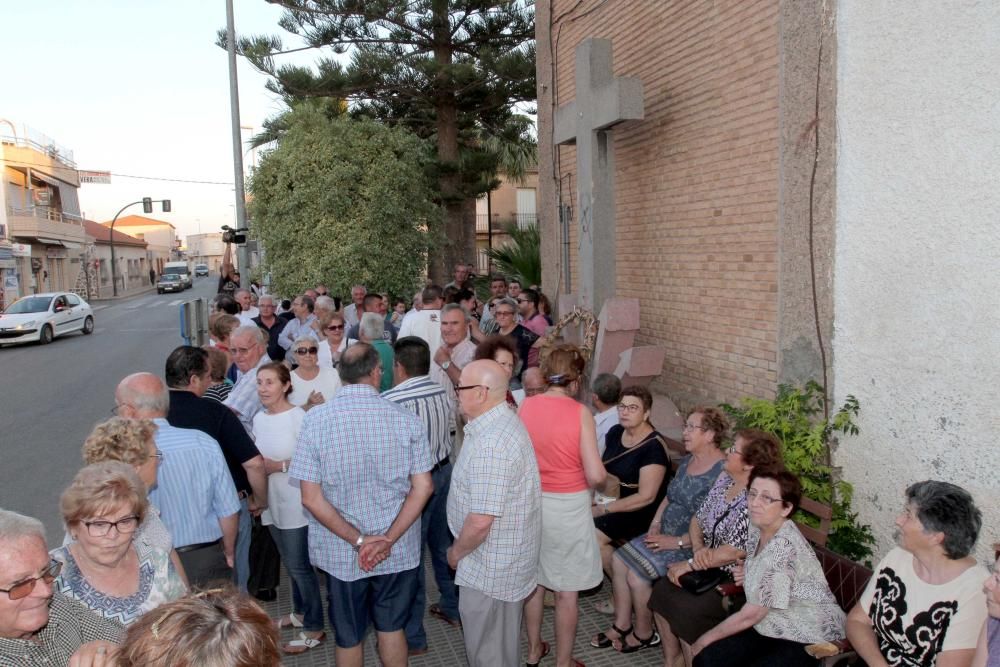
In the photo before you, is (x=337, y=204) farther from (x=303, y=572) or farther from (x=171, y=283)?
(x=171, y=283)

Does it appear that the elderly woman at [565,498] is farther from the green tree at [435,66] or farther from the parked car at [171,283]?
the parked car at [171,283]

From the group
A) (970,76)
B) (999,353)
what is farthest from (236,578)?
(970,76)

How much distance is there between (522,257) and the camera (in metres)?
12.1

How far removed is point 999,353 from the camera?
3.70 meters

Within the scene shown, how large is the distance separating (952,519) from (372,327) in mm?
4543

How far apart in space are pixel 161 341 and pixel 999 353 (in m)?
21.5

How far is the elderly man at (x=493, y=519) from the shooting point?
3.31 metres

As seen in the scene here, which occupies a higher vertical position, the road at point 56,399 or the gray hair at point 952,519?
the gray hair at point 952,519

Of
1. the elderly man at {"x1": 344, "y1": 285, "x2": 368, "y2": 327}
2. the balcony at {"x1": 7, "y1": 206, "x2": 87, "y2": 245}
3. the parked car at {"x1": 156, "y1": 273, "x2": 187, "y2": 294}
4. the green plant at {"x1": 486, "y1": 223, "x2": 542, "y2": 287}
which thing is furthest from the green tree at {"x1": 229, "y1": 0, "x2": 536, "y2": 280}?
the parked car at {"x1": 156, "y1": 273, "x2": 187, "y2": 294}

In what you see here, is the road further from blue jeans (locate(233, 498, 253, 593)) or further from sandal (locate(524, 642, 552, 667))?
sandal (locate(524, 642, 552, 667))

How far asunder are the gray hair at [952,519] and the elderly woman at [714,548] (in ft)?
2.49

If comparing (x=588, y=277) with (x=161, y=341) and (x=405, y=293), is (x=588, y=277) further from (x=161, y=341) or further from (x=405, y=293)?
(x=161, y=341)

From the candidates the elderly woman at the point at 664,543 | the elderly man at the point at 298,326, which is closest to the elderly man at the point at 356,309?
the elderly man at the point at 298,326

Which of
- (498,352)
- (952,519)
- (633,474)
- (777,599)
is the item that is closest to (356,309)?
(498,352)
